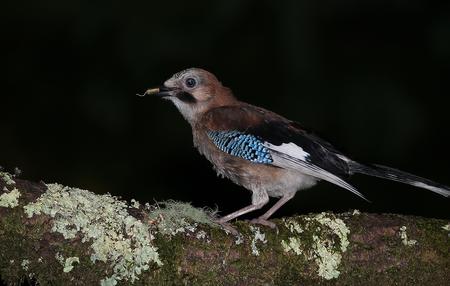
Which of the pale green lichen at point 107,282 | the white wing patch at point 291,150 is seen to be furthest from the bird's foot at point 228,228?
the white wing patch at point 291,150

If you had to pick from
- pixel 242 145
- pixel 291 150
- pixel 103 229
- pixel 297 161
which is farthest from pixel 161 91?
pixel 103 229

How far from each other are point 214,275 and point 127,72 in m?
4.09

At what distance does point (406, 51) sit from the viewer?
834 centimetres

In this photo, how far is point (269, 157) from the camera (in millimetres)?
5305

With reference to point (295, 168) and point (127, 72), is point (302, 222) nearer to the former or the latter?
point (295, 168)

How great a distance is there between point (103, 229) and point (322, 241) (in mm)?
1326

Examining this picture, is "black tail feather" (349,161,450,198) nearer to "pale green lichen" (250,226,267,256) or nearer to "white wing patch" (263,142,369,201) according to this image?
"white wing patch" (263,142,369,201)

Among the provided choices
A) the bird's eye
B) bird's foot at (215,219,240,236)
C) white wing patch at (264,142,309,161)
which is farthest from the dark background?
bird's foot at (215,219,240,236)

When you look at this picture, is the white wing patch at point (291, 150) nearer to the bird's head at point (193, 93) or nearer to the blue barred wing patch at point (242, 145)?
the blue barred wing patch at point (242, 145)

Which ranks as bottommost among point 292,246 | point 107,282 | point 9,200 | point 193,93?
point 107,282

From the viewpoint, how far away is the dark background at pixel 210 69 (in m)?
7.79

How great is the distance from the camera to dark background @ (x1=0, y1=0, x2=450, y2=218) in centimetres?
779

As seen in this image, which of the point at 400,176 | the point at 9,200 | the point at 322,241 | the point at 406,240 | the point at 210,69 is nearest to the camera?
the point at 9,200

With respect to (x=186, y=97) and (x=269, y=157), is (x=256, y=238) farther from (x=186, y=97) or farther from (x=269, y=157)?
(x=186, y=97)
